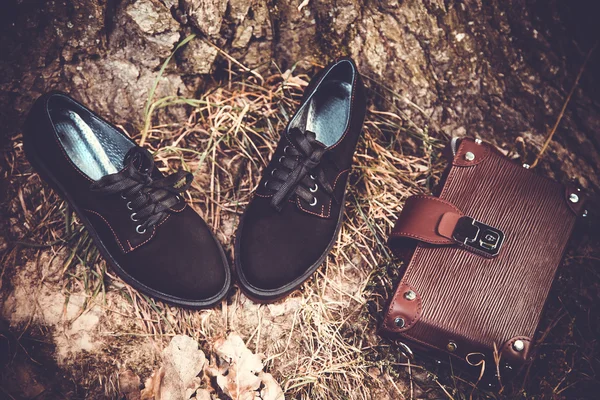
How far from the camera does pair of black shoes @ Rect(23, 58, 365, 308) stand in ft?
6.56

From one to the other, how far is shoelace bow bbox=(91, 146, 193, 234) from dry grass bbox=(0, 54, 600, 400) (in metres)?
0.22

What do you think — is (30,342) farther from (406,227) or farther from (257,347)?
(406,227)

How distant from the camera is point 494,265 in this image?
1944mm

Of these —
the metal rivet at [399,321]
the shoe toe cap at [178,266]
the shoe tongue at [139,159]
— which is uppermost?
the shoe tongue at [139,159]

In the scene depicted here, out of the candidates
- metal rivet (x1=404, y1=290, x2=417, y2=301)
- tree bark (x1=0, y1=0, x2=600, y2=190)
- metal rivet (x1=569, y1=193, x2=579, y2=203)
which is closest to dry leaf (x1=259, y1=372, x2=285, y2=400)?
metal rivet (x1=404, y1=290, x2=417, y2=301)

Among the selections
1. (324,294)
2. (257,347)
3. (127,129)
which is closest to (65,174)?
(127,129)

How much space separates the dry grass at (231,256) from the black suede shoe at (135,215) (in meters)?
0.14

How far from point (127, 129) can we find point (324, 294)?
1379 millimetres

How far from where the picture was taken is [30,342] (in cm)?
201

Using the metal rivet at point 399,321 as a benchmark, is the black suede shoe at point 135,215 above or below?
above

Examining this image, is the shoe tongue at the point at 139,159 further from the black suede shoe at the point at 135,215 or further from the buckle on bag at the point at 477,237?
the buckle on bag at the point at 477,237

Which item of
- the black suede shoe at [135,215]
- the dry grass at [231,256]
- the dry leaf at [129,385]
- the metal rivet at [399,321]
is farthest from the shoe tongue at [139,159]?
the metal rivet at [399,321]

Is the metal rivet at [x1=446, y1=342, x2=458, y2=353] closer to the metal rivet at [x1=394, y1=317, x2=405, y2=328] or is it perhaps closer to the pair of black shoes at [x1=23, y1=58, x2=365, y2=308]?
the metal rivet at [x1=394, y1=317, x2=405, y2=328]

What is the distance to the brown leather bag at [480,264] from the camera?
75.0 inches
